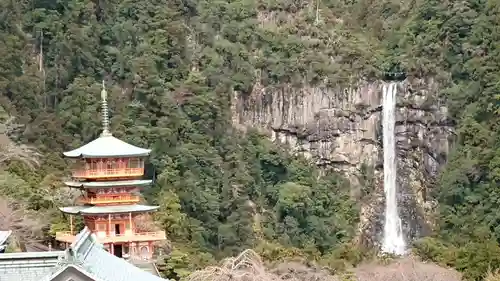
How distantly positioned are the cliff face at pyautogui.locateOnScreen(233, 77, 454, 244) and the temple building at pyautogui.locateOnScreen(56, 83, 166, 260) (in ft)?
67.3

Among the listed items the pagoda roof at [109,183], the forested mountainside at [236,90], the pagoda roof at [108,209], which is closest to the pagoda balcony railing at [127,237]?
the pagoda roof at [108,209]

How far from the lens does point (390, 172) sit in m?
42.6

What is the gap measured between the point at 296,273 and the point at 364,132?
2126 centimetres

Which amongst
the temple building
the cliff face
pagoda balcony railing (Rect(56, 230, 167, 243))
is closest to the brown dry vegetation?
pagoda balcony railing (Rect(56, 230, 167, 243))

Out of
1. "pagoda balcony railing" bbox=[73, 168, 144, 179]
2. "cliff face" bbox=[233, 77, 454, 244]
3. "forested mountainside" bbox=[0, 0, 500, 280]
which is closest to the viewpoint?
"pagoda balcony railing" bbox=[73, 168, 144, 179]

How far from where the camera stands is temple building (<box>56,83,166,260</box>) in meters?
21.8

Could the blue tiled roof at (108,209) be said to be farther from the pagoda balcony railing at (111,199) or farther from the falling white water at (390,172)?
the falling white water at (390,172)

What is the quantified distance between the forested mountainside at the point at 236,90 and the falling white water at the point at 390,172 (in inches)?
52.7

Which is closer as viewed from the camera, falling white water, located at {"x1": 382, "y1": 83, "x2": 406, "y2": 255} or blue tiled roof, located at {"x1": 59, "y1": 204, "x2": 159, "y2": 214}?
blue tiled roof, located at {"x1": 59, "y1": 204, "x2": 159, "y2": 214}

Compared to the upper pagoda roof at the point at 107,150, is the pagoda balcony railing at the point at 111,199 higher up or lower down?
lower down

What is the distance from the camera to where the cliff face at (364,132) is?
1663 inches

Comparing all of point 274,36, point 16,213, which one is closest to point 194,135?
point 274,36

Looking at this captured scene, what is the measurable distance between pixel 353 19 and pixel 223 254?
16.5 m

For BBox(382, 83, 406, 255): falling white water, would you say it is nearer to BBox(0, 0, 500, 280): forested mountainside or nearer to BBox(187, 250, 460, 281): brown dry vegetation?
BBox(0, 0, 500, 280): forested mountainside
